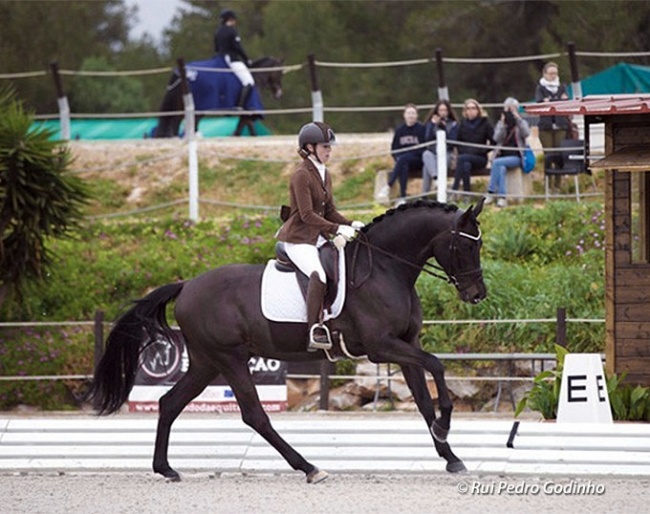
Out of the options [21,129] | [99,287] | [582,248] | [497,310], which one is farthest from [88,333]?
[582,248]

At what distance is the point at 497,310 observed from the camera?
56.4ft

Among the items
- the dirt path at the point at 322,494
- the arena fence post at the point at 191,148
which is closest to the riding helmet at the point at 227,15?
the arena fence post at the point at 191,148

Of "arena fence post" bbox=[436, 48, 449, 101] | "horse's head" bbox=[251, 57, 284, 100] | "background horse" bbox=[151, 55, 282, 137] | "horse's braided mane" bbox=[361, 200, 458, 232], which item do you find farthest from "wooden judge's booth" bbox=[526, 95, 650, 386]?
"horse's head" bbox=[251, 57, 284, 100]

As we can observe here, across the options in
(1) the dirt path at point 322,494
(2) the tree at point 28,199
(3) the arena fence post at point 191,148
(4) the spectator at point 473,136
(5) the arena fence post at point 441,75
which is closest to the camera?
(1) the dirt path at point 322,494

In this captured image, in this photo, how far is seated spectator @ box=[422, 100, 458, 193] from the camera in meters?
19.5

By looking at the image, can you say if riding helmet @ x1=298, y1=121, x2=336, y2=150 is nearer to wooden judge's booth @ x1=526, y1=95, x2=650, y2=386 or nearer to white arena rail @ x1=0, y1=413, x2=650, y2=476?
white arena rail @ x1=0, y1=413, x2=650, y2=476

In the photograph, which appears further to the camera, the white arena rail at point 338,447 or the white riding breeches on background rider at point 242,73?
the white riding breeches on background rider at point 242,73

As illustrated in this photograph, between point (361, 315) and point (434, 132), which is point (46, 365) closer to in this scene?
point (434, 132)

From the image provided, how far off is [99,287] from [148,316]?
817cm

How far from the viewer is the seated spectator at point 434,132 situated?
63.9ft

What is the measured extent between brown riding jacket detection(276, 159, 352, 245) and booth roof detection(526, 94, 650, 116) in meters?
2.05

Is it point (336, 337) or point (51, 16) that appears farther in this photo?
point (51, 16)

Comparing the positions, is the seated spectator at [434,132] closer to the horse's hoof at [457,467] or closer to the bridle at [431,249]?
the bridle at [431,249]

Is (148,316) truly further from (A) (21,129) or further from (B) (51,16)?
(B) (51,16)
